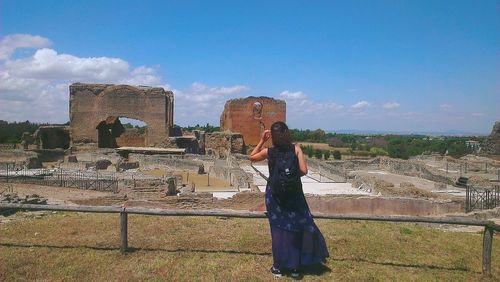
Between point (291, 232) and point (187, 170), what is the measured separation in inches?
944

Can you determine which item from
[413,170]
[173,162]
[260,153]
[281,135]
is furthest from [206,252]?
[413,170]

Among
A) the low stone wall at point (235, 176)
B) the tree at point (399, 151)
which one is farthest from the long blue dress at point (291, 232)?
the tree at point (399, 151)

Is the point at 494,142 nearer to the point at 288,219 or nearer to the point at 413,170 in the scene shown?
the point at 413,170

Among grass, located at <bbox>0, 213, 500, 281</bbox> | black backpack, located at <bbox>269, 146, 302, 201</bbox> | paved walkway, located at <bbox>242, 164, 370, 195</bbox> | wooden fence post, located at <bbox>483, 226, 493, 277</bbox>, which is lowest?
paved walkway, located at <bbox>242, 164, 370, 195</bbox>

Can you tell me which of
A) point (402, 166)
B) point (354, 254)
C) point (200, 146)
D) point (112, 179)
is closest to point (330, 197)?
point (354, 254)

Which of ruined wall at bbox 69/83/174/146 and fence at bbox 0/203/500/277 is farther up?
ruined wall at bbox 69/83/174/146

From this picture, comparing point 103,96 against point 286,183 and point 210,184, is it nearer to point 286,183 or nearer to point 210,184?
point 210,184

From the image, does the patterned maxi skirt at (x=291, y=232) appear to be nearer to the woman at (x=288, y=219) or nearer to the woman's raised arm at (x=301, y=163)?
the woman at (x=288, y=219)

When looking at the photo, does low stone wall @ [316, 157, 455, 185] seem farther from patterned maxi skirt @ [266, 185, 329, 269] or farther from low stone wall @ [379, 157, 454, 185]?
patterned maxi skirt @ [266, 185, 329, 269]

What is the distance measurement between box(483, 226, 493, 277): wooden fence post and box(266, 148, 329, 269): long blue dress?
2392mm

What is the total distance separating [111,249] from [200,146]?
38.7m

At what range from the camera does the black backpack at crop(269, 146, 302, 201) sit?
5082mm

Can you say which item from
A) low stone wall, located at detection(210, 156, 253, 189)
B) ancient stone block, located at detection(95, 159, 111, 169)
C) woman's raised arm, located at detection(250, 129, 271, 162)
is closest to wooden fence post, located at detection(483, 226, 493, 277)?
woman's raised arm, located at detection(250, 129, 271, 162)

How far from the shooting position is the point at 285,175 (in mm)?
5082
